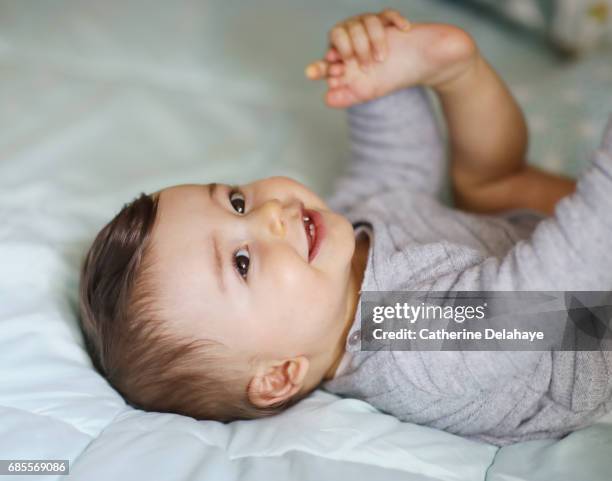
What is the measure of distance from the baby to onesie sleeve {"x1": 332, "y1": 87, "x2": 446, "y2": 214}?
0.15m

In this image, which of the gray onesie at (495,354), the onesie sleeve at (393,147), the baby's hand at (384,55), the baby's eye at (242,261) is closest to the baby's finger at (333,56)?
the baby's hand at (384,55)

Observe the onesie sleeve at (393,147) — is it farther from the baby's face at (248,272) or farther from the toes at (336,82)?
the baby's face at (248,272)

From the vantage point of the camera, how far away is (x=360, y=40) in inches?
41.1

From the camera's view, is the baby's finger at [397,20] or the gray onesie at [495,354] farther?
the baby's finger at [397,20]

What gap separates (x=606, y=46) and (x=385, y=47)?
62 centimetres

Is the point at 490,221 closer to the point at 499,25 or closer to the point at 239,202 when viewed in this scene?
the point at 239,202

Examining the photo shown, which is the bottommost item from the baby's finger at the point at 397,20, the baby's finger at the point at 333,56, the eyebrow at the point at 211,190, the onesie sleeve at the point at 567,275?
the onesie sleeve at the point at 567,275

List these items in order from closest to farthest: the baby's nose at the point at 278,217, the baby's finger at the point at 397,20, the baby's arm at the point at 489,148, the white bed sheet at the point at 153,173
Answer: the white bed sheet at the point at 153,173 → the baby's nose at the point at 278,217 → the baby's finger at the point at 397,20 → the baby's arm at the point at 489,148

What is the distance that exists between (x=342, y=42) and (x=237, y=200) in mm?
296

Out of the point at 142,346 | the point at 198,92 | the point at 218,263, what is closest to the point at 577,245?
the point at 218,263

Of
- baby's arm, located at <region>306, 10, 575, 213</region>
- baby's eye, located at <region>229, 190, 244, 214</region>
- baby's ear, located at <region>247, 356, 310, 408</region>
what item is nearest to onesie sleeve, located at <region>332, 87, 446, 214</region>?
baby's arm, located at <region>306, 10, 575, 213</region>

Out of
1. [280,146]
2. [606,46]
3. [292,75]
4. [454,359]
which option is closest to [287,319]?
[454,359]

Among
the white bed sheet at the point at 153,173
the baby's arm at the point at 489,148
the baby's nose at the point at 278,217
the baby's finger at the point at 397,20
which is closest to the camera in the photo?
the white bed sheet at the point at 153,173

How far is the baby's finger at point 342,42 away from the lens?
1047mm
